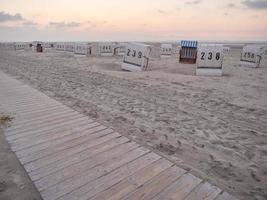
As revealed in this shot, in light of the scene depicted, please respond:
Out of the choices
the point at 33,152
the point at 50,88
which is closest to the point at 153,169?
the point at 33,152

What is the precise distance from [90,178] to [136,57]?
1406cm

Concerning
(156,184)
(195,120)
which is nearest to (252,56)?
(195,120)

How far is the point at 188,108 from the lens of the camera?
741 cm

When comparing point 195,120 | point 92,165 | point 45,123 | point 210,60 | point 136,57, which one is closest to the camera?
point 92,165

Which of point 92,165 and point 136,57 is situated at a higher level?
point 136,57

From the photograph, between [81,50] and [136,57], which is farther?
[81,50]

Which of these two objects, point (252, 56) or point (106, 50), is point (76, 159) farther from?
point (106, 50)

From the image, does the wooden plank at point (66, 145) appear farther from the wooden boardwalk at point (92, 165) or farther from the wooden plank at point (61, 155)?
the wooden plank at point (61, 155)

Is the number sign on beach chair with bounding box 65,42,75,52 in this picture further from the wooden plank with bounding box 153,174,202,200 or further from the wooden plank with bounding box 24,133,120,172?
the wooden plank with bounding box 153,174,202,200

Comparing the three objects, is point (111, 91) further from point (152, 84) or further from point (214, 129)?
point (214, 129)

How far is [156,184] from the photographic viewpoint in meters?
3.27

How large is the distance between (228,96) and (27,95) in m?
7.74

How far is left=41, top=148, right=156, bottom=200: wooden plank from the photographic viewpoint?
120 inches

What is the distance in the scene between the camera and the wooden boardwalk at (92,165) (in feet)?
10.2
